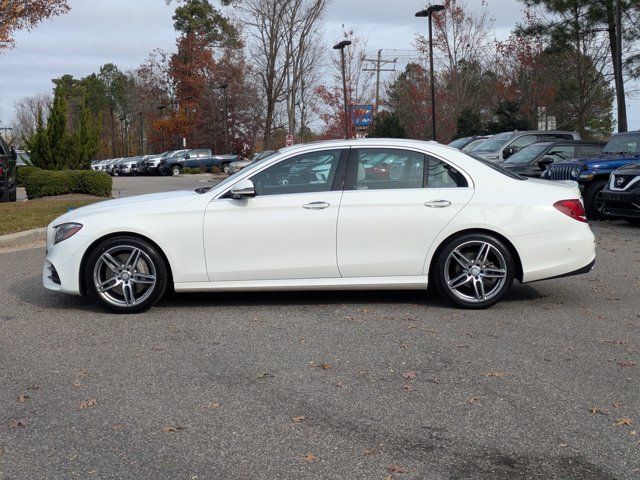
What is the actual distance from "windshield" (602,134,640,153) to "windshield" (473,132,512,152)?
6698mm

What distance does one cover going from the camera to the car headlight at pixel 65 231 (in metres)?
6.86

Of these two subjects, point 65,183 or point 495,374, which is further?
point 65,183

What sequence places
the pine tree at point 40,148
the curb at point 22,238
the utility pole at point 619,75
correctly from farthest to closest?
the utility pole at point 619,75, the pine tree at point 40,148, the curb at point 22,238

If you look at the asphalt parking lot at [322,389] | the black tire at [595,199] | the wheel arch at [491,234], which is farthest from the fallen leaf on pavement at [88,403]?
the black tire at [595,199]

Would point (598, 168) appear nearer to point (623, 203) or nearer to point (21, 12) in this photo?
point (623, 203)

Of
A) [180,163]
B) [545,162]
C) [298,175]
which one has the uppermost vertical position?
[180,163]

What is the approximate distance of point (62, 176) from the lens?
66.9ft

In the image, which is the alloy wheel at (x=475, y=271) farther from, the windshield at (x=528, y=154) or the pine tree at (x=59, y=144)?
the pine tree at (x=59, y=144)

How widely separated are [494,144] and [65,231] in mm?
18588

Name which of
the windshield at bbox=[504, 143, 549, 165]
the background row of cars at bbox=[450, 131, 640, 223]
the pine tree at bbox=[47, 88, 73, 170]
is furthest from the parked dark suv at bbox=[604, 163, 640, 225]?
the pine tree at bbox=[47, 88, 73, 170]

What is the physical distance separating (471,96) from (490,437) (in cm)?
4406

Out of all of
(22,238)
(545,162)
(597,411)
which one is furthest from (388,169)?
(545,162)

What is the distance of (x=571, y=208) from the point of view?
7055mm

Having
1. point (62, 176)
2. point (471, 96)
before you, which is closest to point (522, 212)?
point (62, 176)
